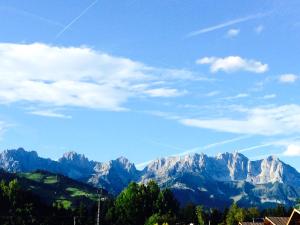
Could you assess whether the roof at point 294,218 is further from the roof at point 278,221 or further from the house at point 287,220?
the roof at point 278,221

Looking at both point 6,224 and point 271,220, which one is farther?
point 6,224

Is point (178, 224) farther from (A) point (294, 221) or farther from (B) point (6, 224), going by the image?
(A) point (294, 221)

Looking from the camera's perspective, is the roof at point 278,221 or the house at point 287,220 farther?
the roof at point 278,221

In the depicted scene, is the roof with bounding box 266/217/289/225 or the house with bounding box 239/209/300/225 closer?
the house with bounding box 239/209/300/225

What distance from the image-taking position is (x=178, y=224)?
186 meters

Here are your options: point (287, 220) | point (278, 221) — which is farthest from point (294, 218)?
point (278, 221)

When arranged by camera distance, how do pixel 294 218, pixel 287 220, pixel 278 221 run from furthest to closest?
pixel 278 221 → pixel 287 220 → pixel 294 218

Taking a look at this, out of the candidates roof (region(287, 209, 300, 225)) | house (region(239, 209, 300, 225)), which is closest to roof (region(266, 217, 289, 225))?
house (region(239, 209, 300, 225))

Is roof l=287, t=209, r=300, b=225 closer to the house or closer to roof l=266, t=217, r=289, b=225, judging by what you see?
the house

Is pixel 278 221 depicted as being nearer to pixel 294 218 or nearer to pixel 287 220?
pixel 287 220

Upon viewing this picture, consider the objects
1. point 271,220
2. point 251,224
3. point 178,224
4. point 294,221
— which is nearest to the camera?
point 294,221

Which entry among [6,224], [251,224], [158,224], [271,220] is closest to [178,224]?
[158,224]

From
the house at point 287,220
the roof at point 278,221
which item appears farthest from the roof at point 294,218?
the roof at point 278,221

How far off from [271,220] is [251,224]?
14418 millimetres
